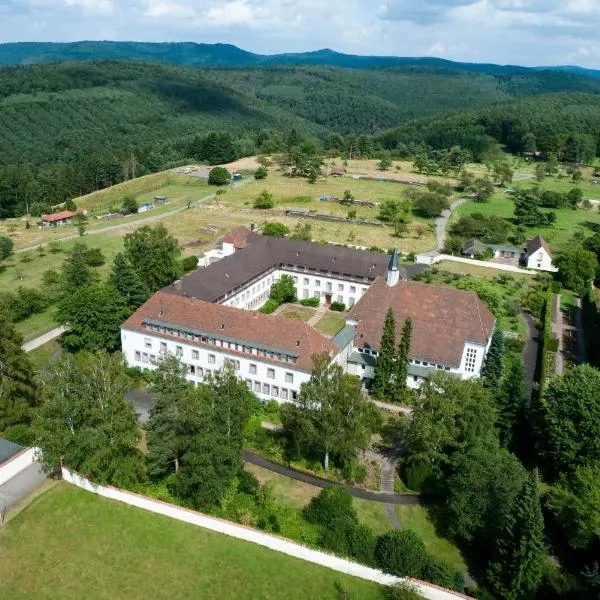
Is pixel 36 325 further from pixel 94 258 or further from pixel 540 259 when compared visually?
pixel 540 259

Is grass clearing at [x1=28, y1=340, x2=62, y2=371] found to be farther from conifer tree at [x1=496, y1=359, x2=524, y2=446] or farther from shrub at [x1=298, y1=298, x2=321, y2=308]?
conifer tree at [x1=496, y1=359, x2=524, y2=446]

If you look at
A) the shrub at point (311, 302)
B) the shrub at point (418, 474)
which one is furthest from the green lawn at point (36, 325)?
the shrub at point (418, 474)

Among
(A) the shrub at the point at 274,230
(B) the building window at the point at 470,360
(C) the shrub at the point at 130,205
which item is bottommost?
(C) the shrub at the point at 130,205

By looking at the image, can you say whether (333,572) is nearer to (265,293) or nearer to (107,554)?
(107,554)

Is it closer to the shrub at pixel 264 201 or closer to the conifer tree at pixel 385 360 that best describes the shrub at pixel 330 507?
the conifer tree at pixel 385 360

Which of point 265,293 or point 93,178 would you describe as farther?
point 93,178

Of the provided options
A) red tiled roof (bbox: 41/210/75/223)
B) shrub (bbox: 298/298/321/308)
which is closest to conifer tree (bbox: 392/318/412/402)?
shrub (bbox: 298/298/321/308)

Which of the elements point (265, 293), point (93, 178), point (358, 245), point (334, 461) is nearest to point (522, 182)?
point (358, 245)
